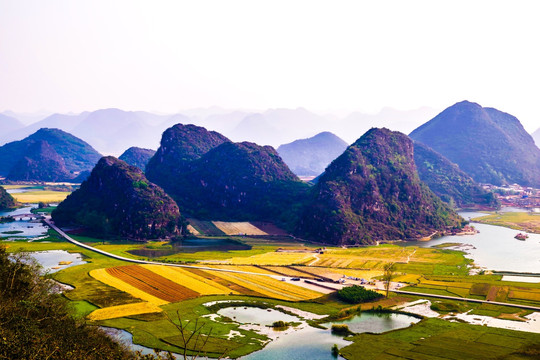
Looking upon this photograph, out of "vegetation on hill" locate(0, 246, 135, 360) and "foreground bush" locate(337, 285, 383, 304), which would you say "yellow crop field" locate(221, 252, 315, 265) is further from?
"vegetation on hill" locate(0, 246, 135, 360)

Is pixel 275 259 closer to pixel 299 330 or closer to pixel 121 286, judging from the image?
pixel 121 286

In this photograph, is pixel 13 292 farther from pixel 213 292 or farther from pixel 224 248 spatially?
pixel 224 248

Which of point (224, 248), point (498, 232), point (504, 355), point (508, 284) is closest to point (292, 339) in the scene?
point (504, 355)

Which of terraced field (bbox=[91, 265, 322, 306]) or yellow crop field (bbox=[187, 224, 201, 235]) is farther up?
yellow crop field (bbox=[187, 224, 201, 235])

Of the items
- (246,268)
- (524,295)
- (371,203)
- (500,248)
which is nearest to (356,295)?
(524,295)

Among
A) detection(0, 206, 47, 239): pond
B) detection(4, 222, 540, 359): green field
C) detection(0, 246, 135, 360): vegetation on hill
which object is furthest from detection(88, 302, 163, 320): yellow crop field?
detection(0, 206, 47, 239): pond
